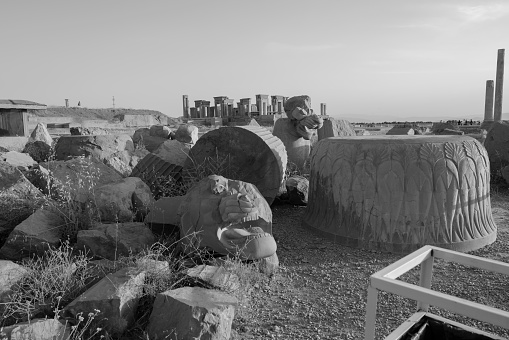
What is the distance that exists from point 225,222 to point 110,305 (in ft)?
3.49

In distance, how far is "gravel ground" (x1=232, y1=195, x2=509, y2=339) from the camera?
93.4 inches

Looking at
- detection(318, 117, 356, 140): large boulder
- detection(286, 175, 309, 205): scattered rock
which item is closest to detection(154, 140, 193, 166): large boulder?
detection(286, 175, 309, 205): scattered rock

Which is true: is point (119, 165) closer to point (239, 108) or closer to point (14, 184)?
point (14, 184)

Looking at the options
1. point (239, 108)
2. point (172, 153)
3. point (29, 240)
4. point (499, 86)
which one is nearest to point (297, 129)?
point (172, 153)

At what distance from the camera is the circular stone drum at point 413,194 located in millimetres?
3514

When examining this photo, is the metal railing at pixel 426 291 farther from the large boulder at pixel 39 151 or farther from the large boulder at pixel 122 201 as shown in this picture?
the large boulder at pixel 39 151

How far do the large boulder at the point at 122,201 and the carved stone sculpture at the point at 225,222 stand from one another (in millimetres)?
823

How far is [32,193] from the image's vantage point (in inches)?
150

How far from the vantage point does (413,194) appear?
3.52 meters

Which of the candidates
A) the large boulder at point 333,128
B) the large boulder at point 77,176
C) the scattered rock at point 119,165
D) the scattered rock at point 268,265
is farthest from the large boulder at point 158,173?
the large boulder at point 333,128

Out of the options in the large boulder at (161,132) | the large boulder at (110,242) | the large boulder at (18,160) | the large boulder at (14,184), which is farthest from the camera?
the large boulder at (161,132)

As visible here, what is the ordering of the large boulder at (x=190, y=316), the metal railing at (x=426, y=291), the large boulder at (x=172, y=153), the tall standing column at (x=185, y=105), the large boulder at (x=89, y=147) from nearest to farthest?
the metal railing at (x=426, y=291) < the large boulder at (x=190, y=316) < the large boulder at (x=172, y=153) < the large boulder at (x=89, y=147) < the tall standing column at (x=185, y=105)

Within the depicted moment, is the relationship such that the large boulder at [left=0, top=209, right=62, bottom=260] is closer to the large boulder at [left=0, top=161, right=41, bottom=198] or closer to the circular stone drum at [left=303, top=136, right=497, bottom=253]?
the large boulder at [left=0, top=161, right=41, bottom=198]

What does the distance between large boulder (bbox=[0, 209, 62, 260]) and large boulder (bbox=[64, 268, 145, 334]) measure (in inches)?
40.0
